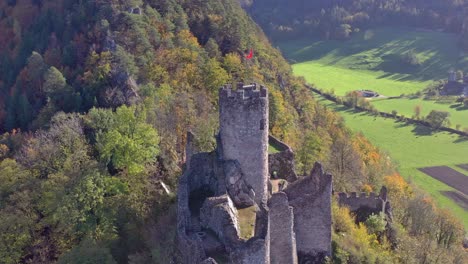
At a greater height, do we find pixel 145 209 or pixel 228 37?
pixel 228 37

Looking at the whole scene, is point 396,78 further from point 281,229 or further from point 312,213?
point 281,229

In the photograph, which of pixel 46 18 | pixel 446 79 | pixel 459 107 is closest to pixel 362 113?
pixel 459 107

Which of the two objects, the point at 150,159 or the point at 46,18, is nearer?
the point at 150,159

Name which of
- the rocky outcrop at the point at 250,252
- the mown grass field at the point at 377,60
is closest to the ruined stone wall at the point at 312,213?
the rocky outcrop at the point at 250,252

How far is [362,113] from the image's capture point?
107375 millimetres

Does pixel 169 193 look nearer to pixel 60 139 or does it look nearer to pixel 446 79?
pixel 60 139

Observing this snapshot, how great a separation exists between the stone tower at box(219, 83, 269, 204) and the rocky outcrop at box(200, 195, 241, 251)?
1.96 meters

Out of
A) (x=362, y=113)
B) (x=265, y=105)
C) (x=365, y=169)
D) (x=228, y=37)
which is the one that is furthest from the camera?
(x=362, y=113)

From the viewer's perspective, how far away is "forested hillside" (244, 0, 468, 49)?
168 metres

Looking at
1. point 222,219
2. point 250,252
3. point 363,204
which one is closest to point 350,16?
point 363,204

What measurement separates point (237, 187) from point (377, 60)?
131503mm

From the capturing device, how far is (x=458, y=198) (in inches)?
2847

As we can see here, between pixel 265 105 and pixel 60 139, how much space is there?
23.0 m

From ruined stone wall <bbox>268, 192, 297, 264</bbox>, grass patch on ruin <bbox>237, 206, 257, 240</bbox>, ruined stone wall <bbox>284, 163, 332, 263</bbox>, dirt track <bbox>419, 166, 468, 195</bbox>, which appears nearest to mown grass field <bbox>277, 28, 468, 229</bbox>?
dirt track <bbox>419, 166, 468, 195</bbox>
